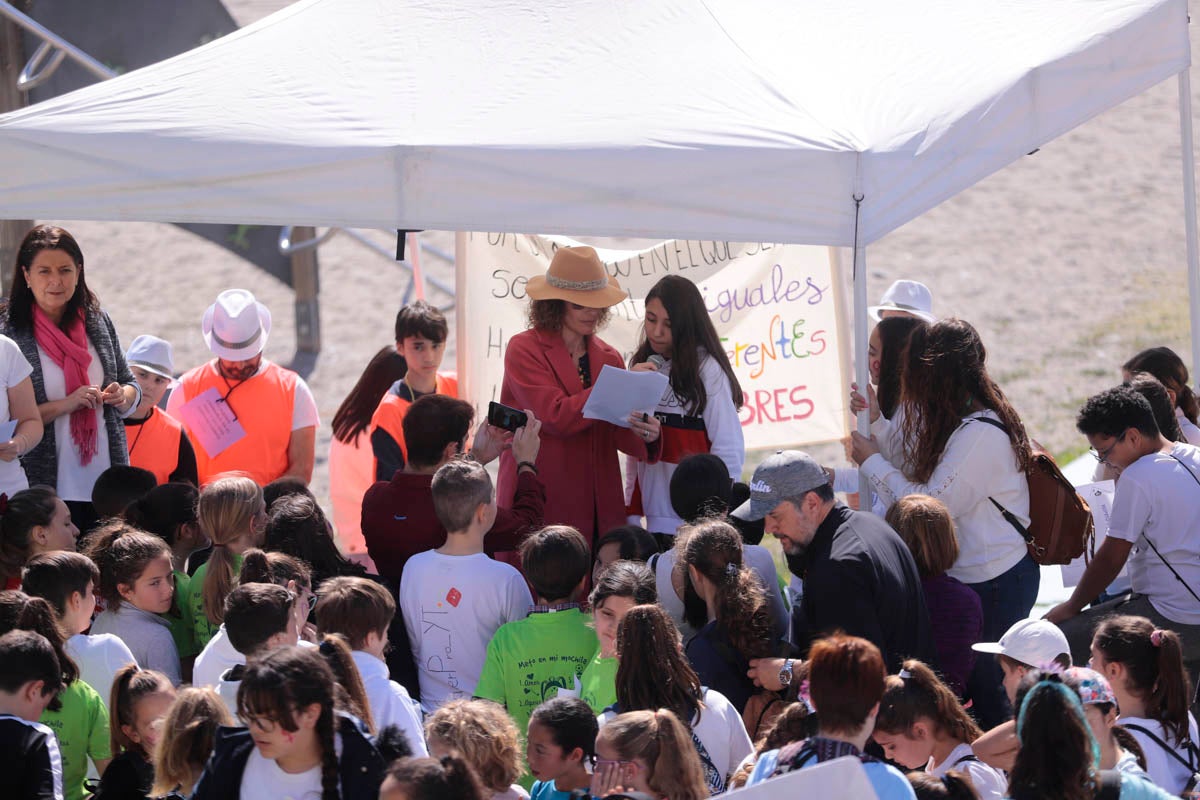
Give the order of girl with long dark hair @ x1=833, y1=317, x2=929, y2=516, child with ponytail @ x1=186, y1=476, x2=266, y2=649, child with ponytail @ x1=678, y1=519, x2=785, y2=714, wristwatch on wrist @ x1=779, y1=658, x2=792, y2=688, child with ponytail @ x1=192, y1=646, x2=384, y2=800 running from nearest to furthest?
child with ponytail @ x1=192, y1=646, x2=384, y2=800 < wristwatch on wrist @ x1=779, y1=658, x2=792, y2=688 < child with ponytail @ x1=678, y1=519, x2=785, y2=714 < child with ponytail @ x1=186, y1=476, x2=266, y2=649 < girl with long dark hair @ x1=833, y1=317, x2=929, y2=516

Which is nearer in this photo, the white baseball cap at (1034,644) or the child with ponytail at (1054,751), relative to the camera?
the child with ponytail at (1054,751)

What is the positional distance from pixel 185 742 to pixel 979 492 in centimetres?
264

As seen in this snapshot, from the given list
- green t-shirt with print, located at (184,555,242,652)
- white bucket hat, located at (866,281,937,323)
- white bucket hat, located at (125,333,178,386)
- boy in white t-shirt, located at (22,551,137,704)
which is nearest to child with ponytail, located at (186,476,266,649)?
green t-shirt with print, located at (184,555,242,652)

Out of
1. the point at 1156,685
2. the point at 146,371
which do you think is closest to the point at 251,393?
the point at 146,371

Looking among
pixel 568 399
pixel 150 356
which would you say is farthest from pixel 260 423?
pixel 568 399

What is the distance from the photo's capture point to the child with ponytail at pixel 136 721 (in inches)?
138

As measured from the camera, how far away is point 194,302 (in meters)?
14.8

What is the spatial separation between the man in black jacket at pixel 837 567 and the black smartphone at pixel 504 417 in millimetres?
1265

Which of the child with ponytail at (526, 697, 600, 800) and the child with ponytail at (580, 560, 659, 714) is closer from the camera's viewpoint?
the child with ponytail at (526, 697, 600, 800)

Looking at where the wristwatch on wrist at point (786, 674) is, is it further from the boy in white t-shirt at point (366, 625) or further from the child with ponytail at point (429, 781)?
the child with ponytail at point (429, 781)

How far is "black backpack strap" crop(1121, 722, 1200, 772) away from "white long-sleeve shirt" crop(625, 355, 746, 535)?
6.21ft

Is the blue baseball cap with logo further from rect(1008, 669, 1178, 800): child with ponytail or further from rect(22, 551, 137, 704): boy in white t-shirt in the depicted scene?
rect(22, 551, 137, 704): boy in white t-shirt

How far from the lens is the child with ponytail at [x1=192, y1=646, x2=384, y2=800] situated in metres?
3.04

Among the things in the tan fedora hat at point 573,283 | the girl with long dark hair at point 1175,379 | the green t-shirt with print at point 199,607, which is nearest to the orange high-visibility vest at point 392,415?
the tan fedora hat at point 573,283
